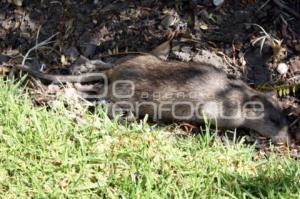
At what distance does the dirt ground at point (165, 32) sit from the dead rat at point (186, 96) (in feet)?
0.66

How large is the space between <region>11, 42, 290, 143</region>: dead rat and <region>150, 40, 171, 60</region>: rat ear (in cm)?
18

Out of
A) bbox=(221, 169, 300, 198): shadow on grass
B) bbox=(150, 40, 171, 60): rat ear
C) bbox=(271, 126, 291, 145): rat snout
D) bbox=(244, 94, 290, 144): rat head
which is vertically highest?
bbox=(150, 40, 171, 60): rat ear

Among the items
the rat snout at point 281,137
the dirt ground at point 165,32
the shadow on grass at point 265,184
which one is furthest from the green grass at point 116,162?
the dirt ground at point 165,32

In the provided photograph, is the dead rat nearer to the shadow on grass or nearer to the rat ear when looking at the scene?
the rat ear

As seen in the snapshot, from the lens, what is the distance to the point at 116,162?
183 inches

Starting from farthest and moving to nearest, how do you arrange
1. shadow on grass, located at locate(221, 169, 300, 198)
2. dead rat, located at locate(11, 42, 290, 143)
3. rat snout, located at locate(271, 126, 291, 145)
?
dead rat, located at locate(11, 42, 290, 143)
rat snout, located at locate(271, 126, 291, 145)
shadow on grass, located at locate(221, 169, 300, 198)

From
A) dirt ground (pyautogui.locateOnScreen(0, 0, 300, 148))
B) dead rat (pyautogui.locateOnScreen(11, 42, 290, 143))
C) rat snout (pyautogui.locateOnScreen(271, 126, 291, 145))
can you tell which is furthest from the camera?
dirt ground (pyautogui.locateOnScreen(0, 0, 300, 148))

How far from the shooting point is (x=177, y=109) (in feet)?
17.2

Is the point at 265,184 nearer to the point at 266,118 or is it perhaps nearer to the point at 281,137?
the point at 281,137

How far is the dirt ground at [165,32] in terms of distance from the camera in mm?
5508

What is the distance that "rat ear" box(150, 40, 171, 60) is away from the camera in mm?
5527

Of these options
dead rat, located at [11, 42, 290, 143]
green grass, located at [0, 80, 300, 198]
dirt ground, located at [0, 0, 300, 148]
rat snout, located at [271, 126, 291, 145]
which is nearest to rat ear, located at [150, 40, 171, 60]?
dirt ground, located at [0, 0, 300, 148]

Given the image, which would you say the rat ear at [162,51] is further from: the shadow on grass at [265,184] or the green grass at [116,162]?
the shadow on grass at [265,184]

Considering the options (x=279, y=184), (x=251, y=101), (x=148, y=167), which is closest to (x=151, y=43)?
(x=251, y=101)
